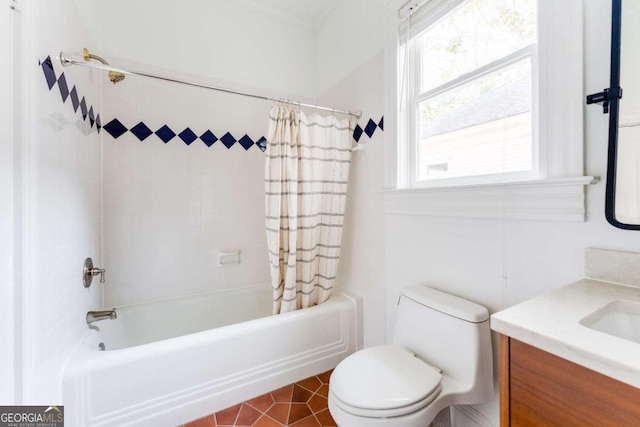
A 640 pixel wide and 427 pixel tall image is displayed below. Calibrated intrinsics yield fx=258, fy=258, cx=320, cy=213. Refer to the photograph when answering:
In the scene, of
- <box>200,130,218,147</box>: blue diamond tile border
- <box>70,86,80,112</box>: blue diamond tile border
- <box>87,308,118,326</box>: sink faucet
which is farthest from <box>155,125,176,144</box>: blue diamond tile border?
<box>87,308,118,326</box>: sink faucet

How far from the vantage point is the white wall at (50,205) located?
2.84ft

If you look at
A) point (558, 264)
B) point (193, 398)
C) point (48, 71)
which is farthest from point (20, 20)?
point (558, 264)

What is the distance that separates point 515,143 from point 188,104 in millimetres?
2085

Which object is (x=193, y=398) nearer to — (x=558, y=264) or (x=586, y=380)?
(x=586, y=380)

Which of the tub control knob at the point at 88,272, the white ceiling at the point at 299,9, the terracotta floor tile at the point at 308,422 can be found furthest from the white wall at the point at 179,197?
the terracotta floor tile at the point at 308,422

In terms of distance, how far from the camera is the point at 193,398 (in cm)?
133

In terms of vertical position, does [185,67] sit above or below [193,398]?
above

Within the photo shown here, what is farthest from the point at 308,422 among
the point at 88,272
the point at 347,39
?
the point at 347,39

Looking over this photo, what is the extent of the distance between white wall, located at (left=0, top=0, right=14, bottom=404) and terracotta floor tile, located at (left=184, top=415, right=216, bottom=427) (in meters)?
0.77

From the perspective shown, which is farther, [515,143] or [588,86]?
[515,143]

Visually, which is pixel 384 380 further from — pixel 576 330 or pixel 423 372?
pixel 576 330

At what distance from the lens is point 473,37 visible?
1250 millimetres

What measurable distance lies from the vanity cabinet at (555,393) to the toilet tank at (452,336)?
464mm

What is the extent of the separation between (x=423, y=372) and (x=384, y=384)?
0.58 ft
